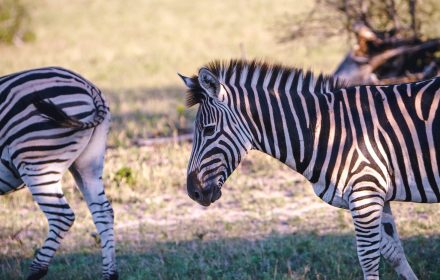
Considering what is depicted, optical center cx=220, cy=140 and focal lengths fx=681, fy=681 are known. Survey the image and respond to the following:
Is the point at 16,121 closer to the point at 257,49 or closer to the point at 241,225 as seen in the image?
the point at 241,225

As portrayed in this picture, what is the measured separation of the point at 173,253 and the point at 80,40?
24.1 metres

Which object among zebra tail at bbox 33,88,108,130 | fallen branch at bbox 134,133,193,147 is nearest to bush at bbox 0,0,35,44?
fallen branch at bbox 134,133,193,147

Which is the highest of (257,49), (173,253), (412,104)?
(257,49)

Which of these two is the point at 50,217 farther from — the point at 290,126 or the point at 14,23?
the point at 14,23

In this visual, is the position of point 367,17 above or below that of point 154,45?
below

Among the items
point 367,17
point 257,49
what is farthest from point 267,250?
point 257,49

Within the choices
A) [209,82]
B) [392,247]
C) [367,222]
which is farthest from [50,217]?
[392,247]

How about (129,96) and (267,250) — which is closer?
(267,250)

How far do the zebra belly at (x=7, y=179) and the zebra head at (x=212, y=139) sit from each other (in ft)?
6.46

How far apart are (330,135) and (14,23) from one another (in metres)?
25.4

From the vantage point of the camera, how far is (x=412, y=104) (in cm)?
520

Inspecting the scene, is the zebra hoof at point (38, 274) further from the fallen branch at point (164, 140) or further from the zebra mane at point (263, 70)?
the fallen branch at point (164, 140)

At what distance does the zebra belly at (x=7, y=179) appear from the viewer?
247 inches

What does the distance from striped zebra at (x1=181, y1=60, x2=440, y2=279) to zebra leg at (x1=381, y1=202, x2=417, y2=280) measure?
0.02 meters
